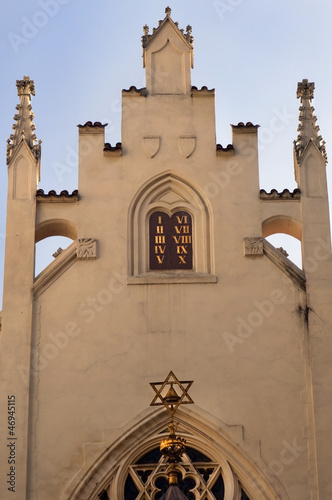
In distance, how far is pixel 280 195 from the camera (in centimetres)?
1705

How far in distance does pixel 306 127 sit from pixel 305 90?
0.62 meters

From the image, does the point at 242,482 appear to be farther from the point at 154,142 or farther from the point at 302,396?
the point at 154,142

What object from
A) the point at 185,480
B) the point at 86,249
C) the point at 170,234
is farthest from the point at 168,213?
the point at 185,480

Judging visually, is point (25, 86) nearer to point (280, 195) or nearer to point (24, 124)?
point (24, 124)

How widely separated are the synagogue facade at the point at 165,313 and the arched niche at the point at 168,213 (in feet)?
0.07

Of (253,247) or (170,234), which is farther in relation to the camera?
(170,234)

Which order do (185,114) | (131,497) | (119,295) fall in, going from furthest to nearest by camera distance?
1. (185,114)
2. (119,295)
3. (131,497)

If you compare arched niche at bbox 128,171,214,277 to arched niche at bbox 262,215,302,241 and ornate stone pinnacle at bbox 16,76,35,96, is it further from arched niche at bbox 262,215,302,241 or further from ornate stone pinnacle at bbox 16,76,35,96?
ornate stone pinnacle at bbox 16,76,35,96

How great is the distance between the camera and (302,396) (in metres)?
A: 15.8

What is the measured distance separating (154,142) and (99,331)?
294 cm

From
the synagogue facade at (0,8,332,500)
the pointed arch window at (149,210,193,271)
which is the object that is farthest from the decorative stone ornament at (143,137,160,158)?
the pointed arch window at (149,210,193,271)

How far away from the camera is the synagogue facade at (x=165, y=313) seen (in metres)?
15.5

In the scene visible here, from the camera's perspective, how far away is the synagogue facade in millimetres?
15469

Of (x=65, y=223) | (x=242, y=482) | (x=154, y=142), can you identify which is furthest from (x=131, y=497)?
(x=154, y=142)
